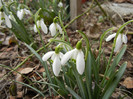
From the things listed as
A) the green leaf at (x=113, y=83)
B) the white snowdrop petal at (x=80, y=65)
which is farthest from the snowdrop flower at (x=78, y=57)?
the green leaf at (x=113, y=83)

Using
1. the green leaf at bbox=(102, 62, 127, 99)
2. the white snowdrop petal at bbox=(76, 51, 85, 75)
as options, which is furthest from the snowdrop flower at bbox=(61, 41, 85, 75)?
the green leaf at bbox=(102, 62, 127, 99)

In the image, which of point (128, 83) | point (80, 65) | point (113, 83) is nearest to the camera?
point (80, 65)

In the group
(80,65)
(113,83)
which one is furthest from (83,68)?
(113,83)

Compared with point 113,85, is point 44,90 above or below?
below

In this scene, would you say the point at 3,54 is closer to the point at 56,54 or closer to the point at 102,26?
the point at 56,54

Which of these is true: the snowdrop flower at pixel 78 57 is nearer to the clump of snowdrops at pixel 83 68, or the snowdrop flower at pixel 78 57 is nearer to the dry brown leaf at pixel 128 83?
the clump of snowdrops at pixel 83 68

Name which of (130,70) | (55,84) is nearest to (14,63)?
(55,84)

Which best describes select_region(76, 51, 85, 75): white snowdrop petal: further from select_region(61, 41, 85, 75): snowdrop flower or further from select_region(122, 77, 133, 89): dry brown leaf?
select_region(122, 77, 133, 89): dry brown leaf

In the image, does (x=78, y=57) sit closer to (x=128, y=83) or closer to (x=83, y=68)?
(x=83, y=68)

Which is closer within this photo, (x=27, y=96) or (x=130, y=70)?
(x=27, y=96)

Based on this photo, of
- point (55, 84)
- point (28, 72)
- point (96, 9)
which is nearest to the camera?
point (55, 84)

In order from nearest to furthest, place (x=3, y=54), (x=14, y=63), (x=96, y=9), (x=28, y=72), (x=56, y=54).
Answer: (x=56, y=54), (x=28, y=72), (x=14, y=63), (x=3, y=54), (x=96, y=9)
